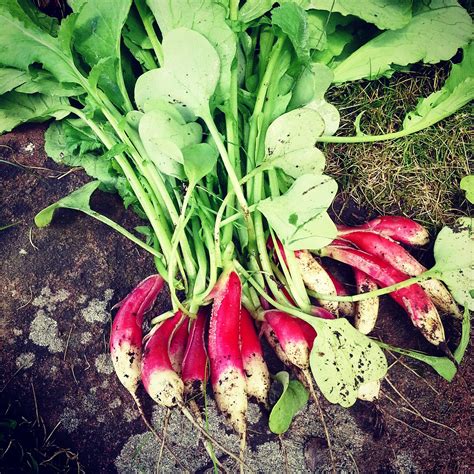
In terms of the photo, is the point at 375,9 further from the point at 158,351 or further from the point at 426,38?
the point at 158,351

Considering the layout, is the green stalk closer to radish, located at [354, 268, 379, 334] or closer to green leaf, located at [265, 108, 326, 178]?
green leaf, located at [265, 108, 326, 178]

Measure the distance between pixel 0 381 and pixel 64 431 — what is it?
20 cm

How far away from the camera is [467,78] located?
3.80 feet

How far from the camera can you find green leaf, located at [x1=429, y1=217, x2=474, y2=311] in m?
1.19

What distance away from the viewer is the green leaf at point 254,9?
1.11m

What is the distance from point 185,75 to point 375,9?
1.44 ft

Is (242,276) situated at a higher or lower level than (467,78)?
lower

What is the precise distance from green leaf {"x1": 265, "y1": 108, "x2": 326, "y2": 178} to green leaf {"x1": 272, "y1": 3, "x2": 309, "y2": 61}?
0.13 metres

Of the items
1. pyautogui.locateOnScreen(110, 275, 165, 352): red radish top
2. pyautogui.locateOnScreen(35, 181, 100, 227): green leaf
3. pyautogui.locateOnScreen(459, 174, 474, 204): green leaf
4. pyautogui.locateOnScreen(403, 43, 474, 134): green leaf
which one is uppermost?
pyautogui.locateOnScreen(403, 43, 474, 134): green leaf

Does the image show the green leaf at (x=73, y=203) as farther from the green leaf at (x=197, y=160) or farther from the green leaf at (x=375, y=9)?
the green leaf at (x=375, y=9)

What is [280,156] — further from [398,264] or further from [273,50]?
[398,264]

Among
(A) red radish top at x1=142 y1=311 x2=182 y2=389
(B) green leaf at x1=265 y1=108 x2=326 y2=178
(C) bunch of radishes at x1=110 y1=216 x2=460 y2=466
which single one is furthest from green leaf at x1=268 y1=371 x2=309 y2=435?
(B) green leaf at x1=265 y1=108 x2=326 y2=178

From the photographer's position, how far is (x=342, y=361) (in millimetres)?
1063

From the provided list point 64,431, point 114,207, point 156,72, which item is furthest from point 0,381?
point 156,72
